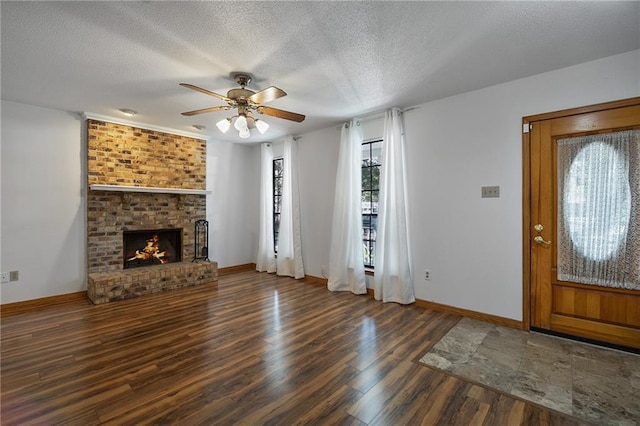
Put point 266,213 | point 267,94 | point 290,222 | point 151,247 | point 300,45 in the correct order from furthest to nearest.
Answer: point 266,213 → point 290,222 → point 151,247 → point 267,94 → point 300,45

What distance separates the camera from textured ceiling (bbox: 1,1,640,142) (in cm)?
203

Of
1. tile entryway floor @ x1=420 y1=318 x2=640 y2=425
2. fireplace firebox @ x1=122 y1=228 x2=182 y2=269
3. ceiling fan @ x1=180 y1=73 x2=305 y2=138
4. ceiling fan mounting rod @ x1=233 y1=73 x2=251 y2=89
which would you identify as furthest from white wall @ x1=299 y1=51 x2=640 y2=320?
fireplace firebox @ x1=122 y1=228 x2=182 y2=269

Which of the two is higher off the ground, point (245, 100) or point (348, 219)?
point (245, 100)

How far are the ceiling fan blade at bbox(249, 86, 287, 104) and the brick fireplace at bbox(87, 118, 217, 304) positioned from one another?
2862 millimetres

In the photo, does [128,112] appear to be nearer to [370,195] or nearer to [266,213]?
[266,213]

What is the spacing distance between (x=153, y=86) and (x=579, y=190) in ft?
15.2

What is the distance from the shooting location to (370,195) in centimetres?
465

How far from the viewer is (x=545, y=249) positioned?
118 inches

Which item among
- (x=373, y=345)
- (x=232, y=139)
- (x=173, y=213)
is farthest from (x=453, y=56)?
(x=173, y=213)

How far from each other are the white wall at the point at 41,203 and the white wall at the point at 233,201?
2.04 metres

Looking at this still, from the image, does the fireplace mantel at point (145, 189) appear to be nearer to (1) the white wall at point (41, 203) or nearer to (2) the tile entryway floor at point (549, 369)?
(1) the white wall at point (41, 203)

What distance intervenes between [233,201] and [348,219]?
111 inches

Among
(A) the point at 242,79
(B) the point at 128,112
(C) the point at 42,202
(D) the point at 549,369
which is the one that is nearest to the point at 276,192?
(B) the point at 128,112

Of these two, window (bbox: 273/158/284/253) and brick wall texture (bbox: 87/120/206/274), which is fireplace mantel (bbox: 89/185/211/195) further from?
window (bbox: 273/158/284/253)
